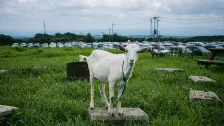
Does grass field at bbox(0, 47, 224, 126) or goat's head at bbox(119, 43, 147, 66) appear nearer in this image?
goat's head at bbox(119, 43, 147, 66)

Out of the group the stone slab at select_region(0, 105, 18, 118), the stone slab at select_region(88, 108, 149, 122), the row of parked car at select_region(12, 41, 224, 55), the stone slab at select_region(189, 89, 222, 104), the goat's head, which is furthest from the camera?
the row of parked car at select_region(12, 41, 224, 55)

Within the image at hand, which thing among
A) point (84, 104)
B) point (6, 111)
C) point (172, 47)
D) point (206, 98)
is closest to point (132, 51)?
point (84, 104)

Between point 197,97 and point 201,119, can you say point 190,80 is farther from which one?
point 201,119

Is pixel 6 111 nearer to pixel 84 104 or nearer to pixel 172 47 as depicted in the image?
pixel 84 104

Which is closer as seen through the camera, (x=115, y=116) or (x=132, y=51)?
(x=132, y=51)

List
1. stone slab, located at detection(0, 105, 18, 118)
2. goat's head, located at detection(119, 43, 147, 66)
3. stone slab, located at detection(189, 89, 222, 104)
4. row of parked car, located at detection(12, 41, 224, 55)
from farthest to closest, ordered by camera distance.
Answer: row of parked car, located at detection(12, 41, 224, 55) < stone slab, located at detection(189, 89, 222, 104) < stone slab, located at detection(0, 105, 18, 118) < goat's head, located at detection(119, 43, 147, 66)

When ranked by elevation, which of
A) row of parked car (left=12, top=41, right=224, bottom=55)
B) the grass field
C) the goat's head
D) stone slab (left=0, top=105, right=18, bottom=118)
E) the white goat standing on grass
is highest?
the goat's head

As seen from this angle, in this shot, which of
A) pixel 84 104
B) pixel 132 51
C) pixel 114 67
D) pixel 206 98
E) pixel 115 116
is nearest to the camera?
pixel 132 51

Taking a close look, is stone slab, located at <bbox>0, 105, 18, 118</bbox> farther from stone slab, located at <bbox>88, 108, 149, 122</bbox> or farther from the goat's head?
the goat's head

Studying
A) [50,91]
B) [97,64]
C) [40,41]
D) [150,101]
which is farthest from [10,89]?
[40,41]

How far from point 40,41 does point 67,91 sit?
241ft

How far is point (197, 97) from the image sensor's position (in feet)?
21.6

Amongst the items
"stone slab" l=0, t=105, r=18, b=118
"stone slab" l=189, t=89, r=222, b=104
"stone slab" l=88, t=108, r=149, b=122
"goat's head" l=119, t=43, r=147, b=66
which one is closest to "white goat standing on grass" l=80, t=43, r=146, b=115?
"goat's head" l=119, t=43, r=147, b=66

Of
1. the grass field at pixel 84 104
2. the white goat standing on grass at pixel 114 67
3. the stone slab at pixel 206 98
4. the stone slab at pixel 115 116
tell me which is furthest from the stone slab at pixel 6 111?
the stone slab at pixel 206 98
